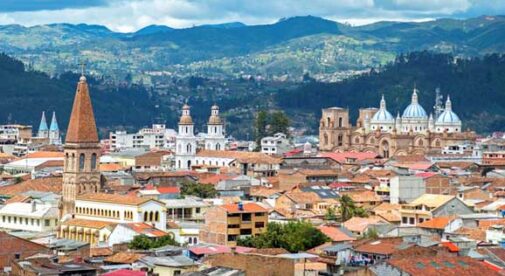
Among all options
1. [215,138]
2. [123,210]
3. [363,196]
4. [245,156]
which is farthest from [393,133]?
[123,210]

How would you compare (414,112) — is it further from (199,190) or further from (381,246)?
(381,246)

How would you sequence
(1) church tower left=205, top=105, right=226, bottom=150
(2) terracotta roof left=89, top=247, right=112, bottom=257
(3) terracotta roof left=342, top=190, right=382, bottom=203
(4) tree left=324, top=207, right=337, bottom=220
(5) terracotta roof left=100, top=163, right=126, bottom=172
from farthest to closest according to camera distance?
(1) church tower left=205, top=105, right=226, bottom=150 < (5) terracotta roof left=100, top=163, right=126, bottom=172 < (3) terracotta roof left=342, top=190, right=382, bottom=203 < (4) tree left=324, top=207, right=337, bottom=220 < (2) terracotta roof left=89, top=247, right=112, bottom=257

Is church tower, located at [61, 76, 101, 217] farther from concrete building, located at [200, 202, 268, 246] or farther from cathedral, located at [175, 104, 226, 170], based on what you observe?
cathedral, located at [175, 104, 226, 170]

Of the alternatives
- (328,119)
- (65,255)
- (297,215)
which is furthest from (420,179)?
(328,119)

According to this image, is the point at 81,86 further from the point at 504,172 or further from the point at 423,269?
the point at 504,172

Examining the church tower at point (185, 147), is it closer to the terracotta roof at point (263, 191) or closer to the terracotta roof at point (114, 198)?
the terracotta roof at point (263, 191)

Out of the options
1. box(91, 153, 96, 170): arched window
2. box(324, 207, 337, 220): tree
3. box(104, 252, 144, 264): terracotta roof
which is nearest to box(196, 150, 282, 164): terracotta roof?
box(324, 207, 337, 220): tree
